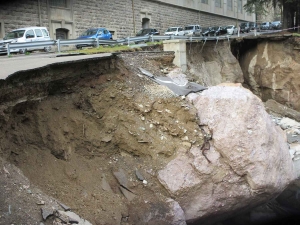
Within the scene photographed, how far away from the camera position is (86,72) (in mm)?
9680

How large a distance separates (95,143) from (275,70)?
52.5 ft

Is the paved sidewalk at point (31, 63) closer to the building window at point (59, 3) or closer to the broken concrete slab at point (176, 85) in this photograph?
the broken concrete slab at point (176, 85)

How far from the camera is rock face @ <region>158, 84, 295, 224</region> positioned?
8969mm

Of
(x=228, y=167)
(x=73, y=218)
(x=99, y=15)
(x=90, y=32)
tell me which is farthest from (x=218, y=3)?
(x=73, y=218)

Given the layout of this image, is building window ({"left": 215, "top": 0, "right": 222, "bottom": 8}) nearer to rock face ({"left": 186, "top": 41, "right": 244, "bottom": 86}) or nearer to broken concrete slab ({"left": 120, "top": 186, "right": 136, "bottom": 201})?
rock face ({"left": 186, "top": 41, "right": 244, "bottom": 86})

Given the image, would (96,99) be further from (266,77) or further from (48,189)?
(266,77)

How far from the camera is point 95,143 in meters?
9.32

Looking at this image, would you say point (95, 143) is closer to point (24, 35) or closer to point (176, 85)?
point (176, 85)

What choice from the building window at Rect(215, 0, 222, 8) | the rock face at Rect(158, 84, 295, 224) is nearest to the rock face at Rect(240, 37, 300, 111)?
the rock face at Rect(158, 84, 295, 224)

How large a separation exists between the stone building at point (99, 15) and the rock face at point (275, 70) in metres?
11.9

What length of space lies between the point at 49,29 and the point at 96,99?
1730 cm

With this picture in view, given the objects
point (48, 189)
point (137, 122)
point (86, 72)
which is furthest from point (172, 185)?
point (86, 72)

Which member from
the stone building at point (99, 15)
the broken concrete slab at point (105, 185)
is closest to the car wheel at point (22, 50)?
the stone building at point (99, 15)

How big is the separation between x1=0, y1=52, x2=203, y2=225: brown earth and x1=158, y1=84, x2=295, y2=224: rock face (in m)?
0.38
